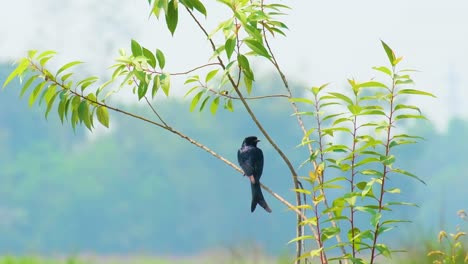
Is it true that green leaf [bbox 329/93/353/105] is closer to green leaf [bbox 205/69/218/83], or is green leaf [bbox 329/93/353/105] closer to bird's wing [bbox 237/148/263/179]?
green leaf [bbox 205/69/218/83]

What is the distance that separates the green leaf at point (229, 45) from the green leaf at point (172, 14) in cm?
24

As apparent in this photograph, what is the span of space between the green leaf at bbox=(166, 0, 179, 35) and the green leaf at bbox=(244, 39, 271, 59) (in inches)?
11.8

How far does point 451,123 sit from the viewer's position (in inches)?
2174

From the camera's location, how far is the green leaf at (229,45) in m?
3.13

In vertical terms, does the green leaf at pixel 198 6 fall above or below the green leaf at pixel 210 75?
above

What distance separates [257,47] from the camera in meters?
3.15

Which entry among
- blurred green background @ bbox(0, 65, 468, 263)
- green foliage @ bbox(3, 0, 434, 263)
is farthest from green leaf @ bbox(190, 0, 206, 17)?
blurred green background @ bbox(0, 65, 468, 263)

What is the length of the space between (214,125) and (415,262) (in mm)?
36996

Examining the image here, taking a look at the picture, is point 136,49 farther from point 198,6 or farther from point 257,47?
point 257,47

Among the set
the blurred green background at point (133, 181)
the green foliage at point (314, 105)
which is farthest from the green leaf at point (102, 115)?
the blurred green background at point (133, 181)

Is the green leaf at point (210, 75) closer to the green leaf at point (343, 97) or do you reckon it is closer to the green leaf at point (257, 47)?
the green leaf at point (257, 47)

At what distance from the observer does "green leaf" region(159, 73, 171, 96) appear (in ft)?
10.9

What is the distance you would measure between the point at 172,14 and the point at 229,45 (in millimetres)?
277

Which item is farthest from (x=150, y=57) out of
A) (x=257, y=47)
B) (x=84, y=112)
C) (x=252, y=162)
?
(x=252, y=162)
